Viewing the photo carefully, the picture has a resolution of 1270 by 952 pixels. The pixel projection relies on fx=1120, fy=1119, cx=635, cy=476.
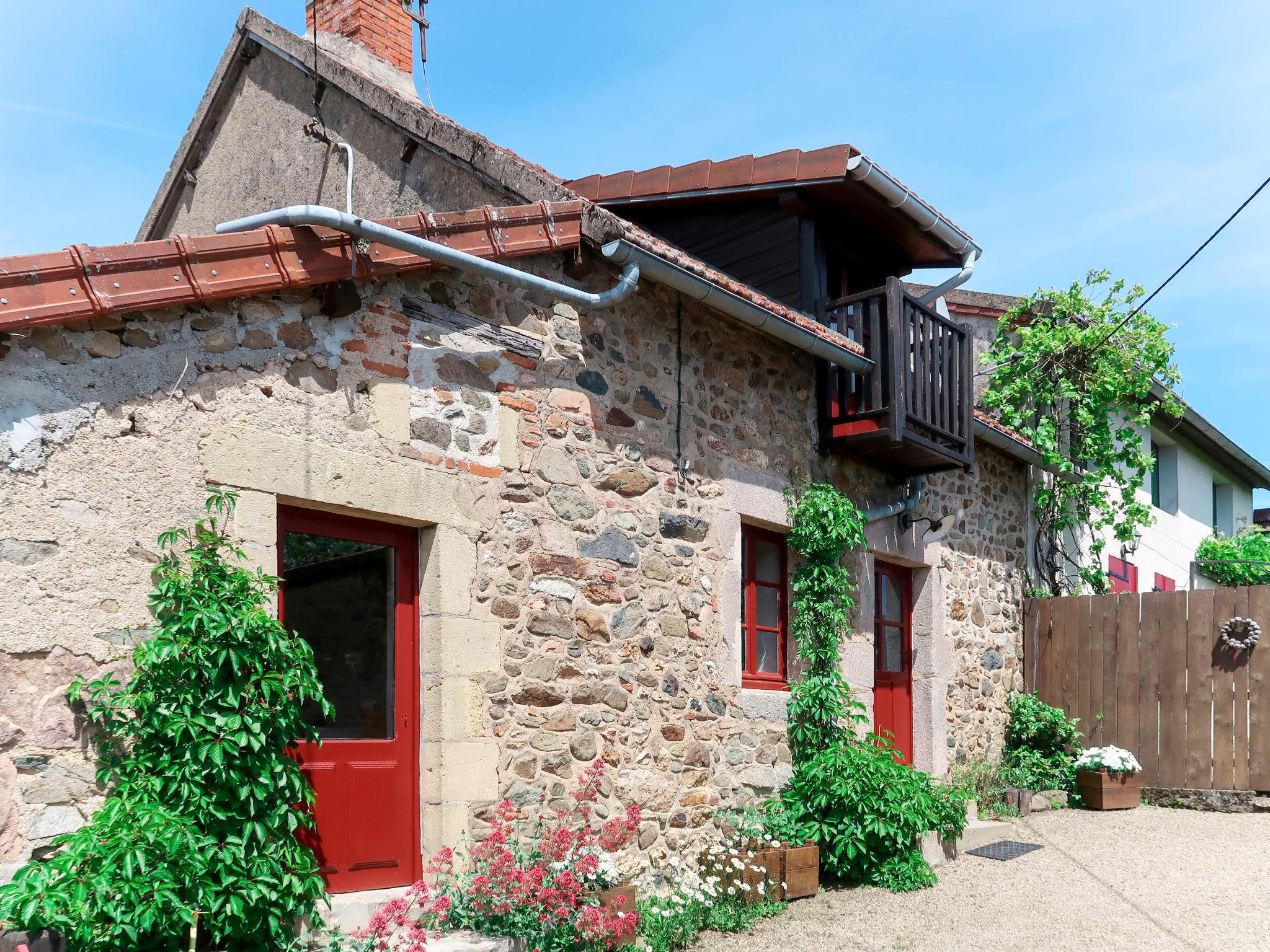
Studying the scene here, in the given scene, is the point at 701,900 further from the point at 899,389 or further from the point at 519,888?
the point at 899,389

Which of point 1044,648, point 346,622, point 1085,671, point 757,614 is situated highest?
point 346,622

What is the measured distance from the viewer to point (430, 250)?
4.84 metres

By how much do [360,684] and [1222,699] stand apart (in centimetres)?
744

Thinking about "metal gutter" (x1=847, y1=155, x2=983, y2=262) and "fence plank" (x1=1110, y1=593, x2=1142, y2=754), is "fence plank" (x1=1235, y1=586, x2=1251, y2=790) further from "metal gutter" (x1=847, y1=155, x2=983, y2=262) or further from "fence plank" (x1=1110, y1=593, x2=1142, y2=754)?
"metal gutter" (x1=847, y1=155, x2=983, y2=262)

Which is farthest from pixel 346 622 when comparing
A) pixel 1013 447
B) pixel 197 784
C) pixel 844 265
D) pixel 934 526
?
pixel 1013 447

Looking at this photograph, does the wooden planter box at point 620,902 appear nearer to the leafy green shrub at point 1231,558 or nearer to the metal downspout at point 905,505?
the metal downspout at point 905,505

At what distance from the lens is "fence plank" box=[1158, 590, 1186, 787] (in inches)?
366

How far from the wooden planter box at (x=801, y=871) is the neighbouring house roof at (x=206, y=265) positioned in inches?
144

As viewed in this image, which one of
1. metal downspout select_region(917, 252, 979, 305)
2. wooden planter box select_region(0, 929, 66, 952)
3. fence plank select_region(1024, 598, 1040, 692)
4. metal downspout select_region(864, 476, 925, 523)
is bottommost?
wooden planter box select_region(0, 929, 66, 952)

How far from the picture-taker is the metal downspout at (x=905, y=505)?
802 cm

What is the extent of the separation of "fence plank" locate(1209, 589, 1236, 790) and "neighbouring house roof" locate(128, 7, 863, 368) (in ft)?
13.8

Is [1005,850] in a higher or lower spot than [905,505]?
lower

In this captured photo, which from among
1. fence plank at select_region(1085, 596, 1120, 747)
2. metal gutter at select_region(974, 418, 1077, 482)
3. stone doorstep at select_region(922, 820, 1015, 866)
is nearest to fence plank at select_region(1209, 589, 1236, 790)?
fence plank at select_region(1085, 596, 1120, 747)

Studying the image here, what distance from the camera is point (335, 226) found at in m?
4.49
